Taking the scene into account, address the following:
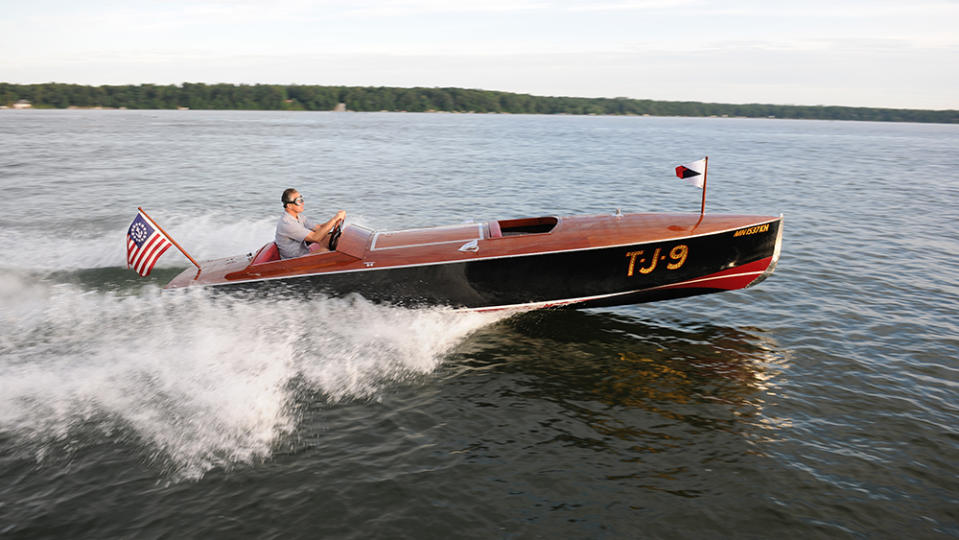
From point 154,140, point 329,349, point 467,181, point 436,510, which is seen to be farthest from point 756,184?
point 154,140

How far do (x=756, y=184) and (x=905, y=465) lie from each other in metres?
22.2

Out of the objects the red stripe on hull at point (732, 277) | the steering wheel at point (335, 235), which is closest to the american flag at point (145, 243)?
the steering wheel at point (335, 235)

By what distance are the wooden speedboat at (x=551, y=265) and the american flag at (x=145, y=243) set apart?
846 mm

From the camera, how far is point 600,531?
471 centimetres

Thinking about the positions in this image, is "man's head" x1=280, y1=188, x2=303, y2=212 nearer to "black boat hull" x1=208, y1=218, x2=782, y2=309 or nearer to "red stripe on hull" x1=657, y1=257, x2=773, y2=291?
"black boat hull" x1=208, y1=218, x2=782, y2=309

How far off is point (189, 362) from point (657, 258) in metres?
6.28

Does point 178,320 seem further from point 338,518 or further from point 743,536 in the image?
point 743,536

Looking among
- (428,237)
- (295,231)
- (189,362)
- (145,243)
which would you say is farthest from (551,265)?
(145,243)

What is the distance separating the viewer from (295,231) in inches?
322

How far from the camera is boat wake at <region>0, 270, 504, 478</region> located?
589 centimetres

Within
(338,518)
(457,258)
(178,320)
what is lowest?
(338,518)

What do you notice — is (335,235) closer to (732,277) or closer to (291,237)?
(291,237)

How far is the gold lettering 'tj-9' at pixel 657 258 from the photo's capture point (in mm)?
7930

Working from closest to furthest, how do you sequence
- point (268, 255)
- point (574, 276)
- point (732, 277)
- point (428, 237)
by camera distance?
point (574, 276) → point (732, 277) → point (268, 255) → point (428, 237)
